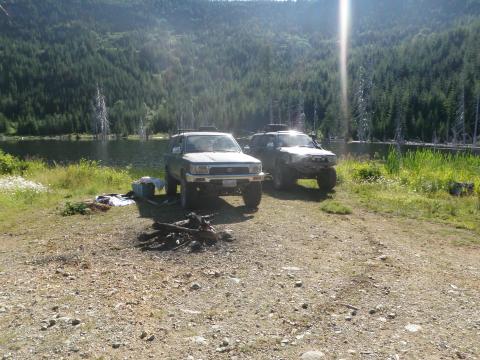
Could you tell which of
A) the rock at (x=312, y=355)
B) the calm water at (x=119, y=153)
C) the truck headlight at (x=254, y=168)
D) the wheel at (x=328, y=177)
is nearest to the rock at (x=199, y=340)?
the rock at (x=312, y=355)

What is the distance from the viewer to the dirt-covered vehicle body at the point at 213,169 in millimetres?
10953

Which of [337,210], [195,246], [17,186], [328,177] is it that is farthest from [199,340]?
[17,186]

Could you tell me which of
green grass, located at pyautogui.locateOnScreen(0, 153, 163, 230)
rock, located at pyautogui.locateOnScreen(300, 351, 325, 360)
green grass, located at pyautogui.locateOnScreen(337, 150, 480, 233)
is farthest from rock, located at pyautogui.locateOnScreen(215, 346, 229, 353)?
green grass, located at pyautogui.locateOnScreen(0, 153, 163, 230)

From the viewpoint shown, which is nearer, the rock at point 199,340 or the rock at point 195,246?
the rock at point 199,340

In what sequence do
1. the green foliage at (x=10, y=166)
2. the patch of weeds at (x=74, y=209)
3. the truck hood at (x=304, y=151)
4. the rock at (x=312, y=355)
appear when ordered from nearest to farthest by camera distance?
the rock at (x=312, y=355) → the patch of weeds at (x=74, y=209) → the truck hood at (x=304, y=151) → the green foliage at (x=10, y=166)

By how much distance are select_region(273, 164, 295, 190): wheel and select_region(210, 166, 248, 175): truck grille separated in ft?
16.4

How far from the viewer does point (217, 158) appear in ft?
37.3

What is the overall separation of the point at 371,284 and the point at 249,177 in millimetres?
5601

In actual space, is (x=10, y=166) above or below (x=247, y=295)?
above

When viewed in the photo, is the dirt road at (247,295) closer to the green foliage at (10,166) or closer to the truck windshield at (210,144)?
the truck windshield at (210,144)

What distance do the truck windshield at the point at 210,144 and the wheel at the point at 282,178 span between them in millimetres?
3604

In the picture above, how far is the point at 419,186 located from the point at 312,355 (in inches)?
520

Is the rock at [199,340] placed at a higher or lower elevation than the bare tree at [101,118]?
lower

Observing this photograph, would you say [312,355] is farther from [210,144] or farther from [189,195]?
[210,144]
